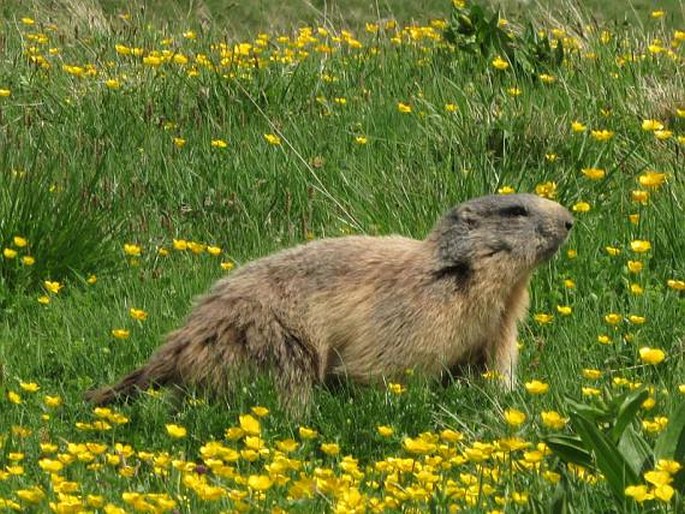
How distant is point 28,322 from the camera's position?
6484mm

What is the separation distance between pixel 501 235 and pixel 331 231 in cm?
149

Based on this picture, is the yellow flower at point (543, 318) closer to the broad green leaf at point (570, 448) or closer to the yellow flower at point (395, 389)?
the yellow flower at point (395, 389)

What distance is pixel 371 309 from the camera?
5.89 m

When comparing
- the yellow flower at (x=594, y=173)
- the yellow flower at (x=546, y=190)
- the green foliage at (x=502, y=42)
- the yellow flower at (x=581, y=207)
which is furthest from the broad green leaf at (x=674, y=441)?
the green foliage at (x=502, y=42)

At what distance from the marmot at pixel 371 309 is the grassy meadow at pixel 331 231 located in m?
0.15

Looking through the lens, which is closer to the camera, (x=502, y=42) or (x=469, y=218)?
(x=469, y=218)

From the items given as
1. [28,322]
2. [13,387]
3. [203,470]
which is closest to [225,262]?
[28,322]

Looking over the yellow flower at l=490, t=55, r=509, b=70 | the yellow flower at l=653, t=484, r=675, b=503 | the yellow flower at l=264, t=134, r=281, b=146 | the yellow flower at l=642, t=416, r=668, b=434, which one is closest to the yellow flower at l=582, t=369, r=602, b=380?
the yellow flower at l=642, t=416, r=668, b=434

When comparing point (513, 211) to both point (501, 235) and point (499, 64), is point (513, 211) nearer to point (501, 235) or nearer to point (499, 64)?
point (501, 235)

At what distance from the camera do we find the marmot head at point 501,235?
6051mm

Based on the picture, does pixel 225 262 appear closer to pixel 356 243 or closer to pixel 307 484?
pixel 356 243

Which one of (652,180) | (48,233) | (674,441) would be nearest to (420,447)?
(674,441)

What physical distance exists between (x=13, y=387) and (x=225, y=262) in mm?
1659

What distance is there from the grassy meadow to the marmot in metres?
0.15
